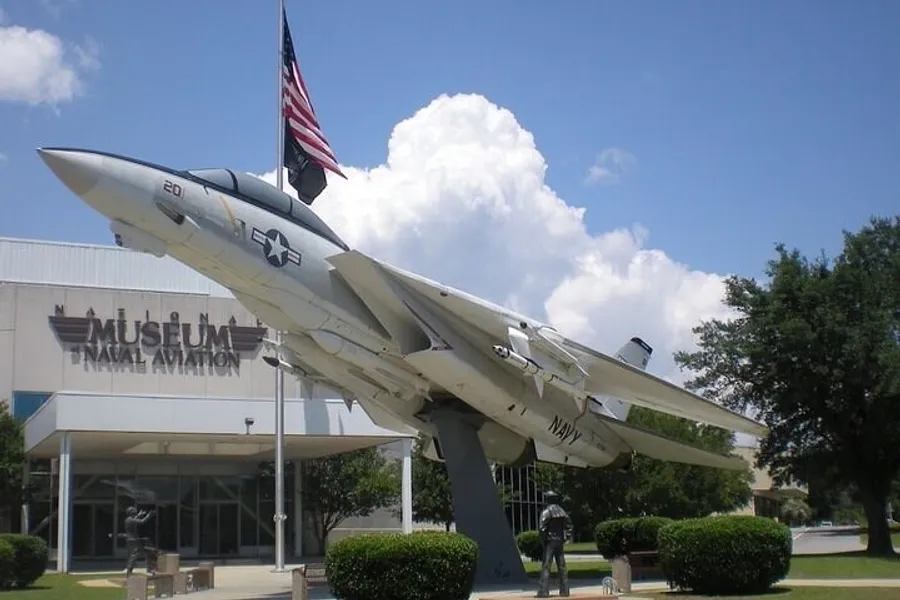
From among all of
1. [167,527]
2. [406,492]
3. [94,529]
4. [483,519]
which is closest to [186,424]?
[406,492]

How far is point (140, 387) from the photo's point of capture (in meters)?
39.4

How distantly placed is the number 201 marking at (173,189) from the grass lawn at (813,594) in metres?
9.84

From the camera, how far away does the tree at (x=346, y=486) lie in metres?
40.3

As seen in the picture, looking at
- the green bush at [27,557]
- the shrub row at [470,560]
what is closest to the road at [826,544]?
the shrub row at [470,560]

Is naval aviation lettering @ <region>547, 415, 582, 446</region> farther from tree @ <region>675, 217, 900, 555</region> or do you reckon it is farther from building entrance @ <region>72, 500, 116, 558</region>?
building entrance @ <region>72, 500, 116, 558</region>

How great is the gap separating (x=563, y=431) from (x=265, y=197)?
25.7 feet

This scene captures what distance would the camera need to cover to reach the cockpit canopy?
1697 centimetres

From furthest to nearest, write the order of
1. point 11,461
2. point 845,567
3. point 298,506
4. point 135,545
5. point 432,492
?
point 432,492 < point 298,506 < point 11,461 < point 845,567 < point 135,545

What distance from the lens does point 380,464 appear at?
42156 millimetres

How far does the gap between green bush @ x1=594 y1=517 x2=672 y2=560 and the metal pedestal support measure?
552cm

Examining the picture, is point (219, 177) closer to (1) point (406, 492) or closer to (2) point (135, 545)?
(2) point (135, 545)

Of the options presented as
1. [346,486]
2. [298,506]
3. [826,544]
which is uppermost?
[346,486]

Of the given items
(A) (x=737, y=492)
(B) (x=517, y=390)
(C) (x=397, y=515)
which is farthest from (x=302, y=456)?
(B) (x=517, y=390)

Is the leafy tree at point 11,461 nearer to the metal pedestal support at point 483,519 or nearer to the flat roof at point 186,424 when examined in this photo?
the flat roof at point 186,424
